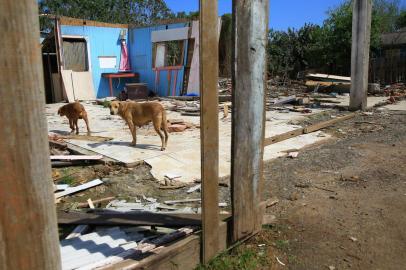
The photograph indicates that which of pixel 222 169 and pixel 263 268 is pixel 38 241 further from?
pixel 222 169

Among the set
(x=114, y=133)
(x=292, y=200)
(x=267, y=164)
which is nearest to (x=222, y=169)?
(x=267, y=164)

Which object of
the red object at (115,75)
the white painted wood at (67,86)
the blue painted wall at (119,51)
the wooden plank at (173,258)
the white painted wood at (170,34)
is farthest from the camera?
the red object at (115,75)

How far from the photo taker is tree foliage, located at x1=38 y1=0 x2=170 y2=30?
98.5 ft

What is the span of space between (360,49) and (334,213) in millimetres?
9030

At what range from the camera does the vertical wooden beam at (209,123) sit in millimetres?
2533

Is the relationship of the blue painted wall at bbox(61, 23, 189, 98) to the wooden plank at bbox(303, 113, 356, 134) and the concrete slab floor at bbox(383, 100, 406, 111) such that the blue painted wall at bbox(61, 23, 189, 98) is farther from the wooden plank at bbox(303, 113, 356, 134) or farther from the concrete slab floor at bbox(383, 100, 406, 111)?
the concrete slab floor at bbox(383, 100, 406, 111)

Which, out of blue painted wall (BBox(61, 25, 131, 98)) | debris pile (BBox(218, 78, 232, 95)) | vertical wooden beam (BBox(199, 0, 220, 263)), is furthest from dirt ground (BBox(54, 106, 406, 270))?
blue painted wall (BBox(61, 25, 131, 98))

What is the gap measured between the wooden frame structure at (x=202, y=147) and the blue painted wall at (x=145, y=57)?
47.8 feet

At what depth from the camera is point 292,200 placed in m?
4.50

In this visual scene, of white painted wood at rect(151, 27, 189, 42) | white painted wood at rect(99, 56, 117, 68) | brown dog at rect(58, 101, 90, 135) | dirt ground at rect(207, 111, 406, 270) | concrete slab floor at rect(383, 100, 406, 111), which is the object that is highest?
white painted wood at rect(151, 27, 189, 42)

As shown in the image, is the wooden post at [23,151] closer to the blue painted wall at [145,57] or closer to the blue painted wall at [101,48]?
the blue painted wall at [145,57]

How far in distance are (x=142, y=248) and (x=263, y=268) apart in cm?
99

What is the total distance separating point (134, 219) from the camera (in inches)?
131

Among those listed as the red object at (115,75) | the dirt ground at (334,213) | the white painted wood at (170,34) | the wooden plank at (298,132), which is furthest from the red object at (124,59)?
the dirt ground at (334,213)
